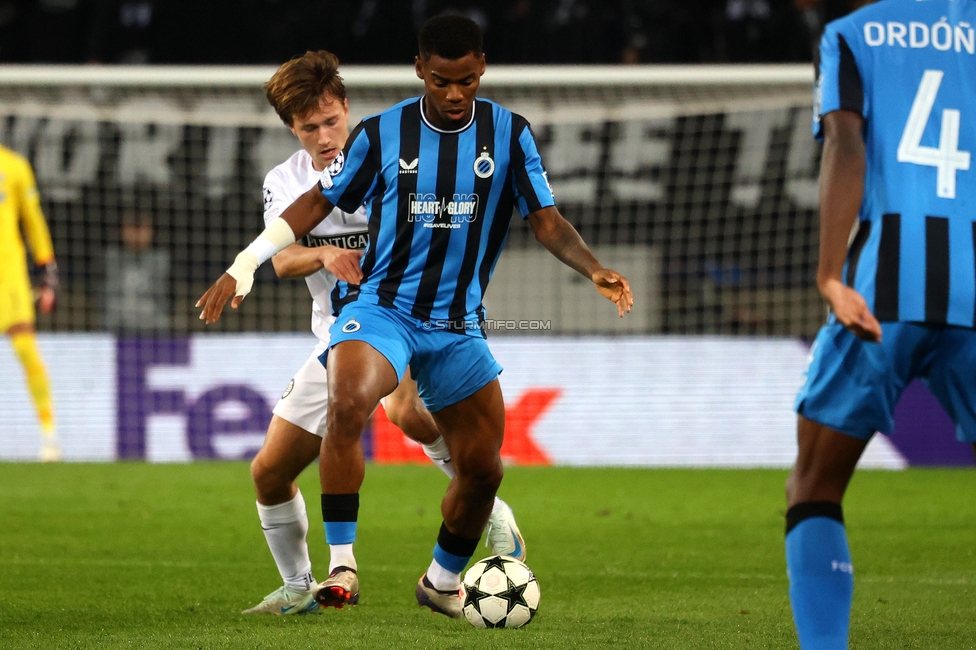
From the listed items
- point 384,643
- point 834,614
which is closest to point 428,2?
point 384,643

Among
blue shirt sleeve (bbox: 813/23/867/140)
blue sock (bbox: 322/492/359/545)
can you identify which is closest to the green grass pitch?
blue sock (bbox: 322/492/359/545)

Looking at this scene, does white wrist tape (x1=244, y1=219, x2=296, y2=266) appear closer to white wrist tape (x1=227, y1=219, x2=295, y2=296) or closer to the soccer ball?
white wrist tape (x1=227, y1=219, x2=295, y2=296)

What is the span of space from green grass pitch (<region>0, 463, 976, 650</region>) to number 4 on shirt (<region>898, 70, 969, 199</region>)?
5.55 feet

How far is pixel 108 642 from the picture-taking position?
3969 millimetres

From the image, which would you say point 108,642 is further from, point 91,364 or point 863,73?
point 91,364

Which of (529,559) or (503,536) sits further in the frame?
(529,559)

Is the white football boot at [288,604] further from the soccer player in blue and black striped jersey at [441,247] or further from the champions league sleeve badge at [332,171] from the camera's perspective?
the champions league sleeve badge at [332,171]

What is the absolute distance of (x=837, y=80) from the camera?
9.60 feet

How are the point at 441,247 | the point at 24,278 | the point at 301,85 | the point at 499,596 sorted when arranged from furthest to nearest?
the point at 24,278
the point at 301,85
the point at 441,247
the point at 499,596

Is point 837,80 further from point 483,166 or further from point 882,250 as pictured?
point 483,166

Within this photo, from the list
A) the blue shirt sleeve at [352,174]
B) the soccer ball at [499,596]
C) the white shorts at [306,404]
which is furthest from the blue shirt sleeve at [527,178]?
the soccer ball at [499,596]

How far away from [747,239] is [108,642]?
9.92 m

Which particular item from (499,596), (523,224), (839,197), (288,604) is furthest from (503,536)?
(523,224)

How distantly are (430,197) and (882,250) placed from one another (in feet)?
6.46
